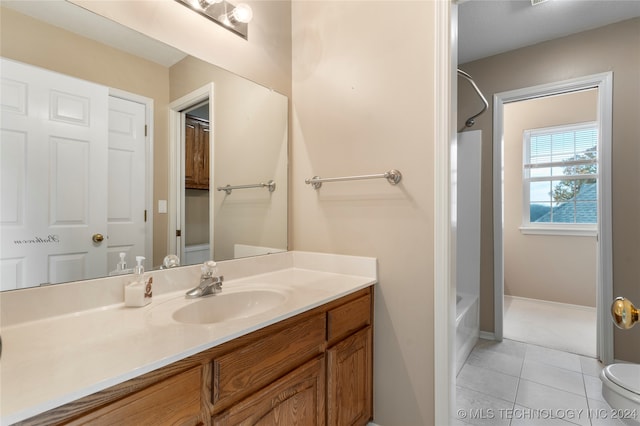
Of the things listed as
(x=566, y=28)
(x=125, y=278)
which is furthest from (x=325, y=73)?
(x=566, y=28)

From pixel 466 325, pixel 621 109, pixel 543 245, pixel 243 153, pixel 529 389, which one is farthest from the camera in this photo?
pixel 543 245

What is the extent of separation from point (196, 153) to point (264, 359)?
0.93 metres

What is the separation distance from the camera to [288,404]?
3.35 ft

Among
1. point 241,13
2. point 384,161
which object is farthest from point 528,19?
point 241,13

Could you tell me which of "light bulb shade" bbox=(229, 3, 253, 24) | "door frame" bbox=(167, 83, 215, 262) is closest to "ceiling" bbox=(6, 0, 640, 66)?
"door frame" bbox=(167, 83, 215, 262)

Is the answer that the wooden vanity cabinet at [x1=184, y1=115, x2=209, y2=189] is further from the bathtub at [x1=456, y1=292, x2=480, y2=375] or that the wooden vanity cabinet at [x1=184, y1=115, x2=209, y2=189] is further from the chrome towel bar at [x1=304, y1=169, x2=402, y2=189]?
the bathtub at [x1=456, y1=292, x2=480, y2=375]

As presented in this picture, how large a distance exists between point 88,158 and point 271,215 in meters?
0.90

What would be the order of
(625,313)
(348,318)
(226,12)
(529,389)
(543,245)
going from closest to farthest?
(625,313)
(348,318)
(226,12)
(529,389)
(543,245)

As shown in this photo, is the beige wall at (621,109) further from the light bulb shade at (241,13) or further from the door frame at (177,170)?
the door frame at (177,170)

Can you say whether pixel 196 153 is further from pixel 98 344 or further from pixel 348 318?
pixel 348 318

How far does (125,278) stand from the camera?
110cm

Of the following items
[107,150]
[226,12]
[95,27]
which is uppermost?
[226,12]

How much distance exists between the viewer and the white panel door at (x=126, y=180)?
1105 mm

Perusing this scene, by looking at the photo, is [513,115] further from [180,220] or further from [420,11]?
[180,220]
